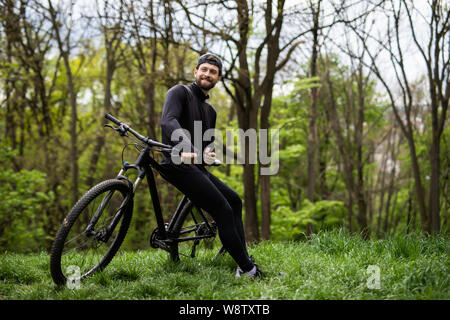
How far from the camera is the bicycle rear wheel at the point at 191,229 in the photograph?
3.69m

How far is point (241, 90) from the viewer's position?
9.59m

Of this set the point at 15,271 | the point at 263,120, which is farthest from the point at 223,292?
the point at 263,120

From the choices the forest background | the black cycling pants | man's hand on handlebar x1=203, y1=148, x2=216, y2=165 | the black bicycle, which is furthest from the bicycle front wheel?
the forest background

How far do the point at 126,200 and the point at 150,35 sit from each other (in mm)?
7630

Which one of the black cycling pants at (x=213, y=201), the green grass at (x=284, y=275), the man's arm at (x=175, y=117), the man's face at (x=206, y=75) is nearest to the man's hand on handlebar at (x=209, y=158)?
the black cycling pants at (x=213, y=201)

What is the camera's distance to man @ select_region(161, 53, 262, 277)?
309cm

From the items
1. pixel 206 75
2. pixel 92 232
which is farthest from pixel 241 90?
pixel 92 232

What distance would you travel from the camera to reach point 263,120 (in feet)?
29.3

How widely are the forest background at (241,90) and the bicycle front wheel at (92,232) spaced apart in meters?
2.89

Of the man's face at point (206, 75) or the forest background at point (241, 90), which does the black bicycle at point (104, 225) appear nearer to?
the man's face at point (206, 75)

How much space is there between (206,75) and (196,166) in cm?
86

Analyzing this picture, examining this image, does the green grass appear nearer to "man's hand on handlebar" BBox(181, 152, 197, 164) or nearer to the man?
the man

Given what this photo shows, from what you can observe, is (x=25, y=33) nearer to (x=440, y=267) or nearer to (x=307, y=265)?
(x=307, y=265)

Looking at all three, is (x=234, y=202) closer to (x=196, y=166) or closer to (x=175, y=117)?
(x=196, y=166)
